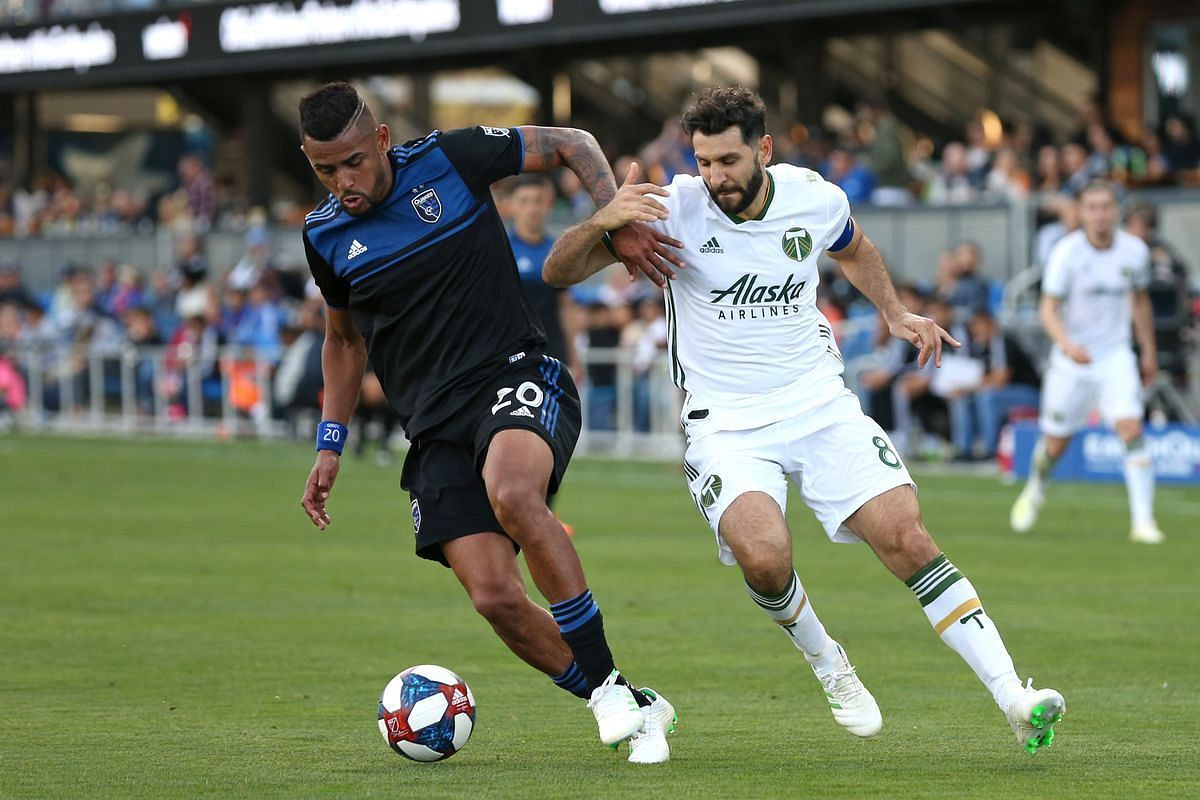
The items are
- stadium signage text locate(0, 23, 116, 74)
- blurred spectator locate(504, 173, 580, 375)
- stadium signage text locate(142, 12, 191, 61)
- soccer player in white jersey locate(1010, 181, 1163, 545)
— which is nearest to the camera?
blurred spectator locate(504, 173, 580, 375)

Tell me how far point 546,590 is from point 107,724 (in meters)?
1.91

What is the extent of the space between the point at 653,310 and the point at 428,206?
15538 millimetres

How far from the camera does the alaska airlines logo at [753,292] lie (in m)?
7.04

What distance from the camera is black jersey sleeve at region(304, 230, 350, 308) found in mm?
6895

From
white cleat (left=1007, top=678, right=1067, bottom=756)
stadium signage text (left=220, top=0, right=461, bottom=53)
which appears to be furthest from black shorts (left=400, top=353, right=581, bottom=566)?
stadium signage text (left=220, top=0, right=461, bottom=53)

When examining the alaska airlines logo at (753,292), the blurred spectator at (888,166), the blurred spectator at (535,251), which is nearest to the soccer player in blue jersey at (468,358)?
the alaska airlines logo at (753,292)

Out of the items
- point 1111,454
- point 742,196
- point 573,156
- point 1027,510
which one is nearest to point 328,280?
Result: point 573,156

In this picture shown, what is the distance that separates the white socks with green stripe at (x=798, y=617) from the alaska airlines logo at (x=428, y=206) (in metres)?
1.68

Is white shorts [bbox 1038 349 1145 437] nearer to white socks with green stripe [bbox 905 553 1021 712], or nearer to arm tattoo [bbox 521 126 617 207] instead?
white socks with green stripe [bbox 905 553 1021 712]

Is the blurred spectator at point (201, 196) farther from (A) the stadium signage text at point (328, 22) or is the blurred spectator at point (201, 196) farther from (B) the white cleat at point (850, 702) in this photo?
(B) the white cleat at point (850, 702)

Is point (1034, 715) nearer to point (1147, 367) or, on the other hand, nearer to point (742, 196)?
point (742, 196)

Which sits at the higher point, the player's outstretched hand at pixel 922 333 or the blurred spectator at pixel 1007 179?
the blurred spectator at pixel 1007 179

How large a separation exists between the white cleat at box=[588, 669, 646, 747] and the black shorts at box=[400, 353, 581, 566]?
0.59 m

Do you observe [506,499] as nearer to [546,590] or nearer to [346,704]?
[546,590]
